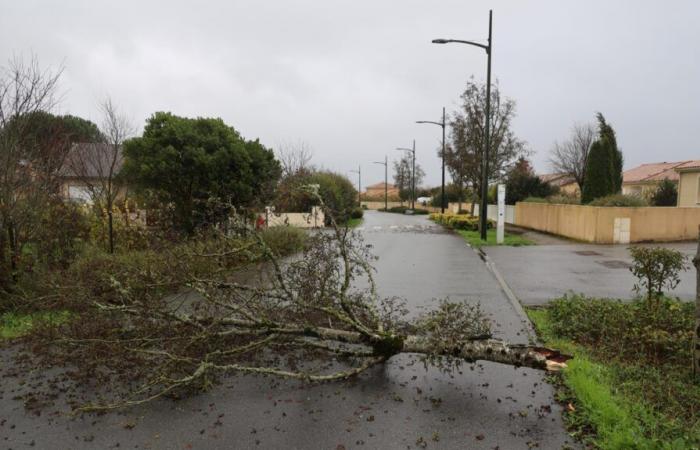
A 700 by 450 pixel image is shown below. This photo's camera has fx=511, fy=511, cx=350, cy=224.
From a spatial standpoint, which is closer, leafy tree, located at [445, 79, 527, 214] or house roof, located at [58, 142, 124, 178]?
house roof, located at [58, 142, 124, 178]

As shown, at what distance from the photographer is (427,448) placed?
3.42 m

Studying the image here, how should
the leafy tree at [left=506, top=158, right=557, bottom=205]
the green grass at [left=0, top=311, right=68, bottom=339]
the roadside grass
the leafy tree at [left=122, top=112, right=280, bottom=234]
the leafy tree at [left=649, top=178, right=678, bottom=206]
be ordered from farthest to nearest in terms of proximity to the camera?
the leafy tree at [left=506, top=158, right=557, bottom=205] → the leafy tree at [left=649, top=178, right=678, bottom=206] → the leafy tree at [left=122, top=112, right=280, bottom=234] → the green grass at [left=0, top=311, right=68, bottom=339] → the roadside grass

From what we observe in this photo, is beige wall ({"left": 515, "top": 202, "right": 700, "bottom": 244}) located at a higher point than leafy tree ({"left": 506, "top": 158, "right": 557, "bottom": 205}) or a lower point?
lower

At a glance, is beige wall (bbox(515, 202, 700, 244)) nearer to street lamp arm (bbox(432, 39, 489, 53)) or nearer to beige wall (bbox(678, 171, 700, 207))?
street lamp arm (bbox(432, 39, 489, 53))

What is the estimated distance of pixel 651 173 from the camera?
42406mm

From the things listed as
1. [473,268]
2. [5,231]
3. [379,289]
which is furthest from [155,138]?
[473,268]

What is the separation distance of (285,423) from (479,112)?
92.7 feet

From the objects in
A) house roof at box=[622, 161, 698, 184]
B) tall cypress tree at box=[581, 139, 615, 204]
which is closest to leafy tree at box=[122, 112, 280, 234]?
tall cypress tree at box=[581, 139, 615, 204]

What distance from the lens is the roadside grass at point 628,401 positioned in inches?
130

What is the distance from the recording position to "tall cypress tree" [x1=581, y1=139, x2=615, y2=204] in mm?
22106

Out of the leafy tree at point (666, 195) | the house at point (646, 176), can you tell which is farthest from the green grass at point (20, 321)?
the house at point (646, 176)

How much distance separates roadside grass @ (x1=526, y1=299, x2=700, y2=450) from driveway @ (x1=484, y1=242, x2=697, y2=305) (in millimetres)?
3131

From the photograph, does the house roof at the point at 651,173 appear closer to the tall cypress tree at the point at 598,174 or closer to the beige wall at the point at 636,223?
the tall cypress tree at the point at 598,174

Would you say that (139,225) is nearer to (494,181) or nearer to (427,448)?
(427,448)
